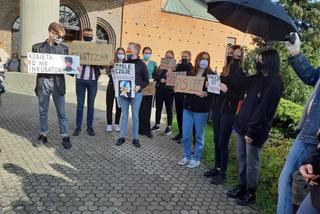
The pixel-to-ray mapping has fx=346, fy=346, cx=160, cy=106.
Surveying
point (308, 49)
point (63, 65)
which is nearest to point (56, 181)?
point (63, 65)

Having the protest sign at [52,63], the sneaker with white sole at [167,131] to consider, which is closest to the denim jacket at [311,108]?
the protest sign at [52,63]

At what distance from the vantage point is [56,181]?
195 inches

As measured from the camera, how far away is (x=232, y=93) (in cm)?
511

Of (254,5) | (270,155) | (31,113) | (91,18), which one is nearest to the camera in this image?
(254,5)

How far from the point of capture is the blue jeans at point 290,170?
3105 millimetres

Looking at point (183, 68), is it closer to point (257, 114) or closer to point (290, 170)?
point (257, 114)

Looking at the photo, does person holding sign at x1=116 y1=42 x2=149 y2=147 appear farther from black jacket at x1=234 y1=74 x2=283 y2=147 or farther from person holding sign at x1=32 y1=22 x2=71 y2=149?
black jacket at x1=234 y1=74 x2=283 y2=147

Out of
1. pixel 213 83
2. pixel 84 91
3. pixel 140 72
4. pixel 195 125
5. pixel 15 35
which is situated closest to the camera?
pixel 213 83

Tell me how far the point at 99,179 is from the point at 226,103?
7.22 ft

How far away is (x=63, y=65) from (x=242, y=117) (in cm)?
354

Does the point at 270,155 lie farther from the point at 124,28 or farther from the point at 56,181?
the point at 124,28

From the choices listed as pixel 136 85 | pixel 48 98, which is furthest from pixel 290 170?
pixel 48 98

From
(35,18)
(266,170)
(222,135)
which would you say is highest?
(35,18)

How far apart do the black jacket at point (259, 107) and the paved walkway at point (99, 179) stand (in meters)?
1.08
